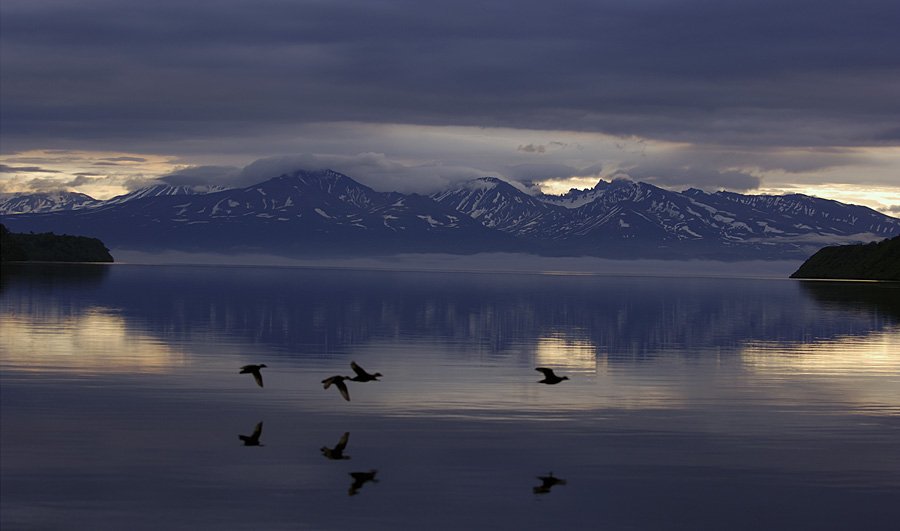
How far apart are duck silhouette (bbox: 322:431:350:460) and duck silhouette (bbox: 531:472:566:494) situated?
5572 mm

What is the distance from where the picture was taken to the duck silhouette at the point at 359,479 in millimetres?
30438

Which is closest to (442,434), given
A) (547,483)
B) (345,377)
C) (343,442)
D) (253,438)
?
(343,442)

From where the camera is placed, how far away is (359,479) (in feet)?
104

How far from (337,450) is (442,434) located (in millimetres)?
4526

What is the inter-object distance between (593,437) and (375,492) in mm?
10842

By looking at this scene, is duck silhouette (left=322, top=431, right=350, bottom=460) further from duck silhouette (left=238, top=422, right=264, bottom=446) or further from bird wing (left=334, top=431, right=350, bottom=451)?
duck silhouette (left=238, top=422, right=264, bottom=446)

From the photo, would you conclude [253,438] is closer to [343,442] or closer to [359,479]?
[343,442]

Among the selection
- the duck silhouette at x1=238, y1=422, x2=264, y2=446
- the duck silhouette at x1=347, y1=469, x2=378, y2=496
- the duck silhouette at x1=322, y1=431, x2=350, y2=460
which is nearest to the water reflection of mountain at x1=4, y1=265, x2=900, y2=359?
the duck silhouette at x1=238, y1=422, x2=264, y2=446

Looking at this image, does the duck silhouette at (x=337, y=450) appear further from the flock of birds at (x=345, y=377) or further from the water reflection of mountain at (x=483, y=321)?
the water reflection of mountain at (x=483, y=321)

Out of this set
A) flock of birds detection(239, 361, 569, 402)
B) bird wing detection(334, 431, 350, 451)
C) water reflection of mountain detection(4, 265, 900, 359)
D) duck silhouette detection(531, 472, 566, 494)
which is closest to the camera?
duck silhouette detection(531, 472, 566, 494)

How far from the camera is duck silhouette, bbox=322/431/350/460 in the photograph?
114ft

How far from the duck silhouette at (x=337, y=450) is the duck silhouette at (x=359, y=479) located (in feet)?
6.82

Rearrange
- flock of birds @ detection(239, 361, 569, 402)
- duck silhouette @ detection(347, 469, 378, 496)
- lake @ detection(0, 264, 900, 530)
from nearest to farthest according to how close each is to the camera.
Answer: lake @ detection(0, 264, 900, 530) → duck silhouette @ detection(347, 469, 378, 496) → flock of birds @ detection(239, 361, 569, 402)

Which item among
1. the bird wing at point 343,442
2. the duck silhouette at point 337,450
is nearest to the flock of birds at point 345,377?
the bird wing at point 343,442
